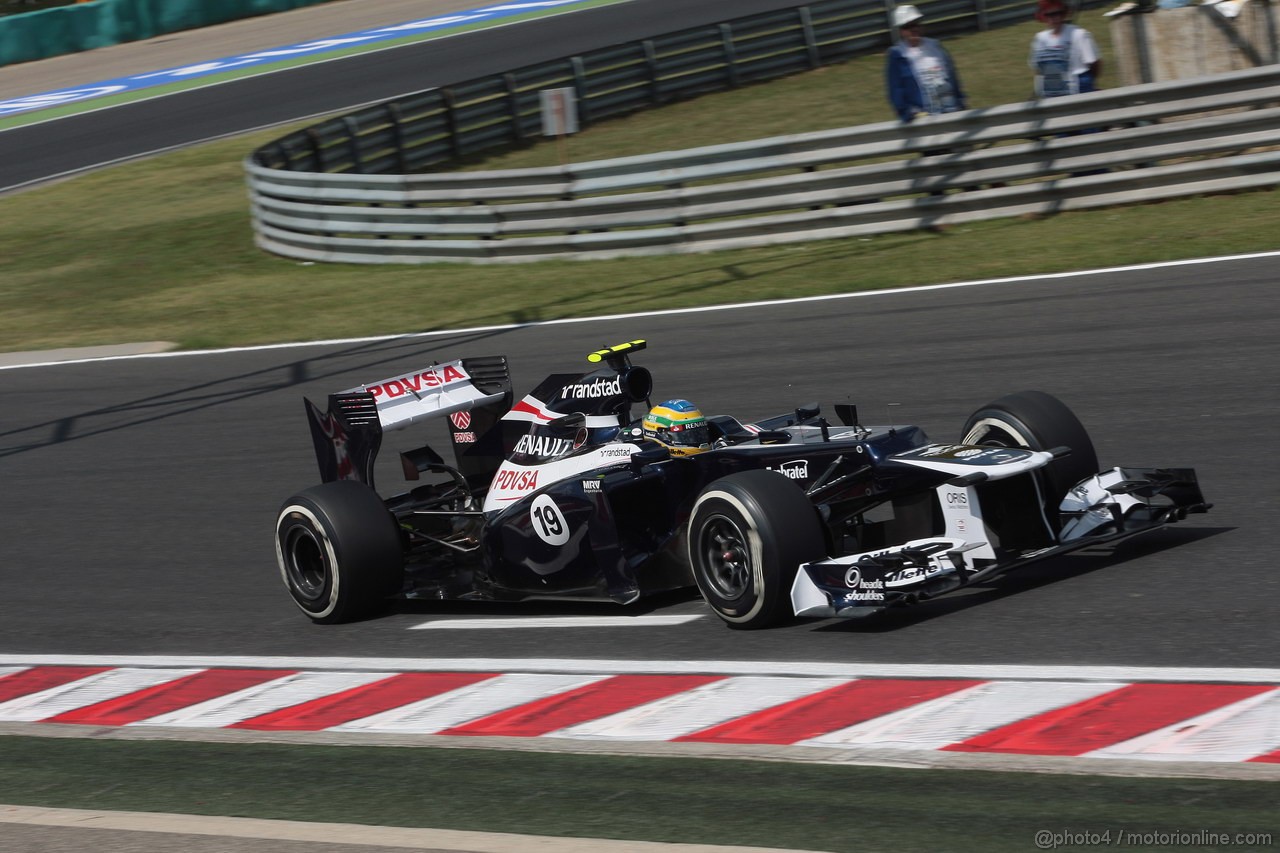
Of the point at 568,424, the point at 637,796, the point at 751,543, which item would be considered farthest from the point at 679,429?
the point at 637,796

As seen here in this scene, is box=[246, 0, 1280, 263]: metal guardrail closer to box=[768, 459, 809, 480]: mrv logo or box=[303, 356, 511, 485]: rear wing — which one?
box=[303, 356, 511, 485]: rear wing

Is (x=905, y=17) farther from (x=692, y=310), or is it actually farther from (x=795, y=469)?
(x=795, y=469)

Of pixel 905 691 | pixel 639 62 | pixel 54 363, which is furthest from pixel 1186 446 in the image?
pixel 639 62

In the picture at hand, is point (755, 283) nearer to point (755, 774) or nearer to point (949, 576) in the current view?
point (949, 576)

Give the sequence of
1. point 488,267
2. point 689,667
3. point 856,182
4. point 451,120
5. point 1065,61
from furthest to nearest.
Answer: point 451,120
point 488,267
point 856,182
point 1065,61
point 689,667

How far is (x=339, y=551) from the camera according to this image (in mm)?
7586

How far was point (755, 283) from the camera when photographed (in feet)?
48.9

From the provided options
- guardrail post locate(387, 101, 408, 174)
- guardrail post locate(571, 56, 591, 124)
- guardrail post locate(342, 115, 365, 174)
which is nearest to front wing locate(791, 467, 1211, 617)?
guardrail post locate(342, 115, 365, 174)

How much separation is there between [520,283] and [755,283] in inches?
115

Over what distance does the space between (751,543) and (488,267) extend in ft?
39.1

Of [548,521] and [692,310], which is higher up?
[692,310]

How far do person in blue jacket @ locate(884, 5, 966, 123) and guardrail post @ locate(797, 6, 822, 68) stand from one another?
40.0ft

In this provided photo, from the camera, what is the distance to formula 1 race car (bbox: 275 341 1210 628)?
6348mm

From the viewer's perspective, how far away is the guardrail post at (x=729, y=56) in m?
26.9
